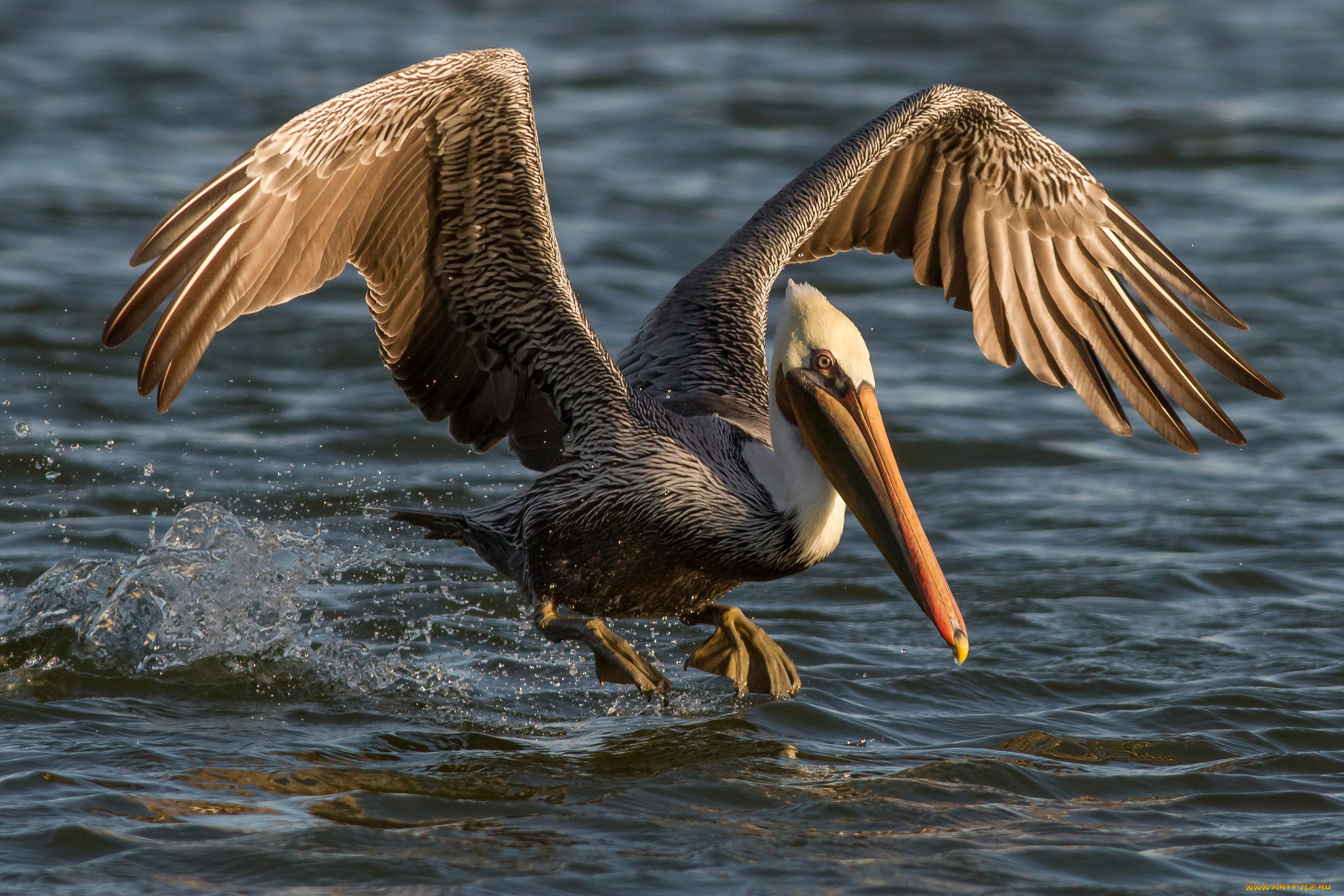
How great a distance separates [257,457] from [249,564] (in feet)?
7.37

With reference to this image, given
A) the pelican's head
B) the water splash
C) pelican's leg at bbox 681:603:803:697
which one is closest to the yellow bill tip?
the pelican's head

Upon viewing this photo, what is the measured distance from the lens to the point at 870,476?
565 centimetres

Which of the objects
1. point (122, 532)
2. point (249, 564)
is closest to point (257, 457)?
point (122, 532)

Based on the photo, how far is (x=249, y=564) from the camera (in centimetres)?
685

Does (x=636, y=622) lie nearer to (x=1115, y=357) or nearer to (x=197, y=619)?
(x=197, y=619)

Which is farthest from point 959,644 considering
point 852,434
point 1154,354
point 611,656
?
point 1154,354

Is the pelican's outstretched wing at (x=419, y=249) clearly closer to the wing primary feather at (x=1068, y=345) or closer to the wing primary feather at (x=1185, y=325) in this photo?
the wing primary feather at (x=1068, y=345)

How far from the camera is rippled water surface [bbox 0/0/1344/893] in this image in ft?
16.5

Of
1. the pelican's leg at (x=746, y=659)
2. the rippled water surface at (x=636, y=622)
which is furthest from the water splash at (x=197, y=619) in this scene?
the pelican's leg at (x=746, y=659)

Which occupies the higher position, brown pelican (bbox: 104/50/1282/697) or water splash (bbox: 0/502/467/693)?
brown pelican (bbox: 104/50/1282/697)

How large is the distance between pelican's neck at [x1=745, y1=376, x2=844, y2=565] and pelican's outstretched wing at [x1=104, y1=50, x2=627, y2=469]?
62 cm

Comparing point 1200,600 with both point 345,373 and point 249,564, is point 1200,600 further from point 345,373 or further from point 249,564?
point 345,373

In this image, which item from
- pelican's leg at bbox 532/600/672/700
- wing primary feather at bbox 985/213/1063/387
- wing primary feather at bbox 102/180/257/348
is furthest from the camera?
wing primary feather at bbox 985/213/1063/387

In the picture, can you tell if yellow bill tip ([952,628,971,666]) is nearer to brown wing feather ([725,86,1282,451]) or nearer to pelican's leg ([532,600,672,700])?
pelican's leg ([532,600,672,700])
